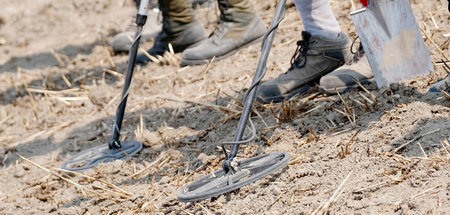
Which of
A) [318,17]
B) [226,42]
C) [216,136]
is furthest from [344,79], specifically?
[226,42]

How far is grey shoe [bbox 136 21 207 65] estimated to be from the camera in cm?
421

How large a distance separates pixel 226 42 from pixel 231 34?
0.22ft

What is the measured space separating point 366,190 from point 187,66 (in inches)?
90.3

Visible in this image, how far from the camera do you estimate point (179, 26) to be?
165 inches

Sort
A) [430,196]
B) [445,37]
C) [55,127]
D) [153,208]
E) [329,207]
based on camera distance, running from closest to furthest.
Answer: [430,196]
[329,207]
[153,208]
[445,37]
[55,127]

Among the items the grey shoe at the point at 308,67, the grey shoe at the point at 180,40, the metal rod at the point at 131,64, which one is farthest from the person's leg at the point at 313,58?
the grey shoe at the point at 180,40

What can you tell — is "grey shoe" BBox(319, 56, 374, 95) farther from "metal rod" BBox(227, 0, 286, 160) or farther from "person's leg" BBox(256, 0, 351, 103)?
"metal rod" BBox(227, 0, 286, 160)

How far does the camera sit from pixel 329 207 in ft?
6.22

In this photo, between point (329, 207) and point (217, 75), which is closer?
point (329, 207)

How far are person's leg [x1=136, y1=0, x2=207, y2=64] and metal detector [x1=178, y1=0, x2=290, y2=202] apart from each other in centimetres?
206

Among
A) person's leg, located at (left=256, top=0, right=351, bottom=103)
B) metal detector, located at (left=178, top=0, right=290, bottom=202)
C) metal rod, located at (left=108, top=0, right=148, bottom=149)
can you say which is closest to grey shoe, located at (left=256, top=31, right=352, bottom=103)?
person's leg, located at (left=256, top=0, right=351, bottom=103)

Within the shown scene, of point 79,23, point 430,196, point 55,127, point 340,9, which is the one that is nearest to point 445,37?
point 340,9

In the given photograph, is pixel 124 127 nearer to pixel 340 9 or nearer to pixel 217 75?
pixel 217 75

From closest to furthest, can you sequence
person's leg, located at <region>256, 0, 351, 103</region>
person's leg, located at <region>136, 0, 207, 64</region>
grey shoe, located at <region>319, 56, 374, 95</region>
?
grey shoe, located at <region>319, 56, 374, 95</region>, person's leg, located at <region>256, 0, 351, 103</region>, person's leg, located at <region>136, 0, 207, 64</region>
